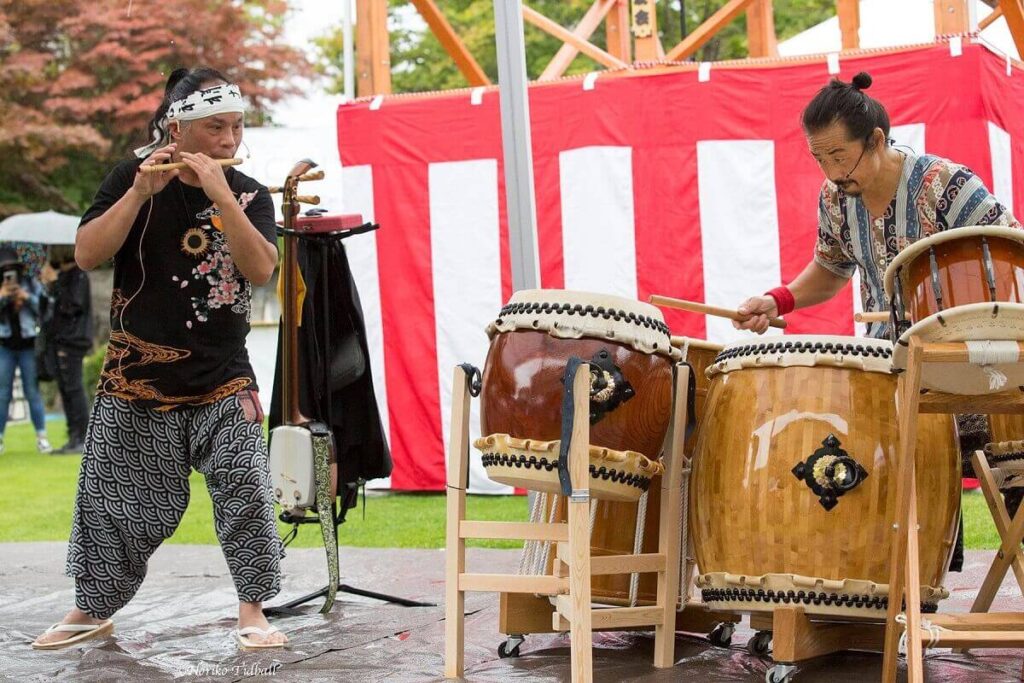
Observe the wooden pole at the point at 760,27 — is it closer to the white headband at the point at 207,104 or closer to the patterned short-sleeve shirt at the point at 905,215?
the patterned short-sleeve shirt at the point at 905,215

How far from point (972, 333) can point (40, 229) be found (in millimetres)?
9990

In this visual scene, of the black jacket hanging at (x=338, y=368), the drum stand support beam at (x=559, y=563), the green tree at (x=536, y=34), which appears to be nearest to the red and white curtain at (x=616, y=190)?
the black jacket hanging at (x=338, y=368)

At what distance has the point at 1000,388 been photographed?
106 inches

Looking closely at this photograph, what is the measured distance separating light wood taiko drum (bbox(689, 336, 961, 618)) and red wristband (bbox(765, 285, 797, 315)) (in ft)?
2.21

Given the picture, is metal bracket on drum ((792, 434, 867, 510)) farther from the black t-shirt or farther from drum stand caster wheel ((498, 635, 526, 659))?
the black t-shirt

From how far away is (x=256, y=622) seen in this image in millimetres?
3768

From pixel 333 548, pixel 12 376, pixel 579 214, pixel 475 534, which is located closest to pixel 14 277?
pixel 12 376

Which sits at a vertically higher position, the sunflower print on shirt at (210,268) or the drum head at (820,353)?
the sunflower print on shirt at (210,268)

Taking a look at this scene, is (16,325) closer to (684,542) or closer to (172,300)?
(172,300)

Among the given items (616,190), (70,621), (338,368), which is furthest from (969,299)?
(616,190)

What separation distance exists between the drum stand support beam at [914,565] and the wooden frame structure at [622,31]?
147 inches

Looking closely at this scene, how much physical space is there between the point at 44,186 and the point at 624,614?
16.3m

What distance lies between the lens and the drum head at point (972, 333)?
2.61m

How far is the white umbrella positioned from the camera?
11.1 meters
